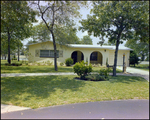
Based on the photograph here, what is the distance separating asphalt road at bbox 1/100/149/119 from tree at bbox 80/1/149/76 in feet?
21.7

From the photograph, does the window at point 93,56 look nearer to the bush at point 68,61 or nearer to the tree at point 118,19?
the bush at point 68,61

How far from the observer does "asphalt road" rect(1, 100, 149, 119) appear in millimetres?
3816

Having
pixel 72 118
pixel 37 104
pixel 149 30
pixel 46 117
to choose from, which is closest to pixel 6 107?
pixel 37 104

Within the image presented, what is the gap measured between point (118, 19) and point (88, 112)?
822 cm

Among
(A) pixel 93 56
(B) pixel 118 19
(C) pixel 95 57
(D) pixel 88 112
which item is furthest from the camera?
(C) pixel 95 57

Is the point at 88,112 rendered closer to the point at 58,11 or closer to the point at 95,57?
the point at 58,11

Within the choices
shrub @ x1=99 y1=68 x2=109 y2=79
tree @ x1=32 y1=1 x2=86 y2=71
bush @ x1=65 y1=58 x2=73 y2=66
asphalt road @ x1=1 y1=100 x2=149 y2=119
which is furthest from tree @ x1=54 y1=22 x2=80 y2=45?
asphalt road @ x1=1 y1=100 x2=149 y2=119

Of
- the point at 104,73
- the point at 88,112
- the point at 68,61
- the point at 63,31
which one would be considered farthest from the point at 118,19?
the point at 68,61

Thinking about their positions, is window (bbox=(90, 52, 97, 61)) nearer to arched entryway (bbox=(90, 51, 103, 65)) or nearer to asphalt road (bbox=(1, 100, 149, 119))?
arched entryway (bbox=(90, 51, 103, 65))

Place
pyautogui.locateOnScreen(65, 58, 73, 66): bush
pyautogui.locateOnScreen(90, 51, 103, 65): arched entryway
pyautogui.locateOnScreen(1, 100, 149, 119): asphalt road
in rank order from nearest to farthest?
1. pyautogui.locateOnScreen(1, 100, 149, 119): asphalt road
2. pyautogui.locateOnScreen(65, 58, 73, 66): bush
3. pyautogui.locateOnScreen(90, 51, 103, 65): arched entryway

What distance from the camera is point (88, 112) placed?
411cm

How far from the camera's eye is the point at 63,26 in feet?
43.2

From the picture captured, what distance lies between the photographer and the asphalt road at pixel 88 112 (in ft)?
12.5

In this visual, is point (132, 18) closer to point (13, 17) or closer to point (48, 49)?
point (13, 17)
